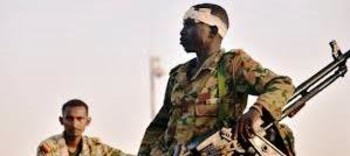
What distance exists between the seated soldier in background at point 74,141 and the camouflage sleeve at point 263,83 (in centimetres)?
289

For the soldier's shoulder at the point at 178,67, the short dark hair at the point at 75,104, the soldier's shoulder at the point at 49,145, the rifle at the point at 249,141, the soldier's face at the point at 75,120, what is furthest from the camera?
the short dark hair at the point at 75,104

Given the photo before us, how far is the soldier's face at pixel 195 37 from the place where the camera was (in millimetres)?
4883

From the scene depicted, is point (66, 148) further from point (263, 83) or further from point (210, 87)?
point (263, 83)

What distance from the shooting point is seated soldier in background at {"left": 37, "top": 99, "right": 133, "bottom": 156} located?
7.24 meters

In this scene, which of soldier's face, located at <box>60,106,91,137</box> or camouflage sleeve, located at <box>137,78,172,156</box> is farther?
soldier's face, located at <box>60,106,91,137</box>

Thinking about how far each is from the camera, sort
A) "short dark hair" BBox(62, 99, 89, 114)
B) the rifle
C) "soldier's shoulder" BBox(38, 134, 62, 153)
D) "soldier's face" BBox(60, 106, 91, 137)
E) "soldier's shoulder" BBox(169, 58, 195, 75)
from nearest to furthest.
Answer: the rifle < "soldier's shoulder" BBox(169, 58, 195, 75) < "soldier's shoulder" BBox(38, 134, 62, 153) < "soldier's face" BBox(60, 106, 91, 137) < "short dark hair" BBox(62, 99, 89, 114)

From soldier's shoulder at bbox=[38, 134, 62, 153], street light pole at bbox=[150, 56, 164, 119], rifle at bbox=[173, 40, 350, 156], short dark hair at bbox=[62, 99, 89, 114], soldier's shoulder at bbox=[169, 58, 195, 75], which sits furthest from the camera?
street light pole at bbox=[150, 56, 164, 119]

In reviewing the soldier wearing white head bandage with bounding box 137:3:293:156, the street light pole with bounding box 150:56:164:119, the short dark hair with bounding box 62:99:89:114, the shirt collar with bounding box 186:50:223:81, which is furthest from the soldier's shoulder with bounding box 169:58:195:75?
the street light pole with bounding box 150:56:164:119

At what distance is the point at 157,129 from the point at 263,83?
3.01 feet

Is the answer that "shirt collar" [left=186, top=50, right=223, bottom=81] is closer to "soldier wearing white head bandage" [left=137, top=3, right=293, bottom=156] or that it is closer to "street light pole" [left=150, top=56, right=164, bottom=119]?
"soldier wearing white head bandage" [left=137, top=3, right=293, bottom=156]

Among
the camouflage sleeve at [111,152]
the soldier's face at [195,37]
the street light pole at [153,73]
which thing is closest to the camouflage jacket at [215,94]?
the soldier's face at [195,37]

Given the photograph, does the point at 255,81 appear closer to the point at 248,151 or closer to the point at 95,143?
the point at 248,151

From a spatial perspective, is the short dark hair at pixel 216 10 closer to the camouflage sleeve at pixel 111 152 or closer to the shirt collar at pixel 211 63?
the shirt collar at pixel 211 63

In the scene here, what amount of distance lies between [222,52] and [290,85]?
540 mm
